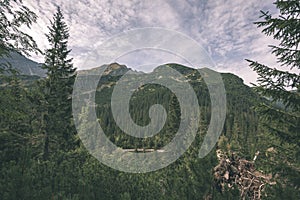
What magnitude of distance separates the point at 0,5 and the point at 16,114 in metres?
4.59

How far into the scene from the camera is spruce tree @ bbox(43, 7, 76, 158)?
1681 centimetres

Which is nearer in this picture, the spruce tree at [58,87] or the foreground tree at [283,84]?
the foreground tree at [283,84]

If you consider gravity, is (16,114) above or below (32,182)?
above

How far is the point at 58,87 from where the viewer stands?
17.6 meters

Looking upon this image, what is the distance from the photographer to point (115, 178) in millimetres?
5859

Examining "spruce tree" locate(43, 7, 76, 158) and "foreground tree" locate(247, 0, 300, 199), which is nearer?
"foreground tree" locate(247, 0, 300, 199)

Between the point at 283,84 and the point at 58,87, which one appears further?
the point at 58,87

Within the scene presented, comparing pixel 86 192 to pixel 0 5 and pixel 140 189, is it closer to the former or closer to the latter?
pixel 140 189

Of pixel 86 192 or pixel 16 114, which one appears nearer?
pixel 86 192

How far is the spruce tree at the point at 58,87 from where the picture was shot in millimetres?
16812

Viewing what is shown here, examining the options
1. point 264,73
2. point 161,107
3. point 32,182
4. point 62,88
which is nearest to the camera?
point 32,182

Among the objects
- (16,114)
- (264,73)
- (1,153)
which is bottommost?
(1,153)

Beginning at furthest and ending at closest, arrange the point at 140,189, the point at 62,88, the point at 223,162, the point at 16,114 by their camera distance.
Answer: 1. the point at 62,88
2. the point at 16,114
3. the point at 223,162
4. the point at 140,189

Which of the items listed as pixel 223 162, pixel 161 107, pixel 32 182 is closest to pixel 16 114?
pixel 32 182
